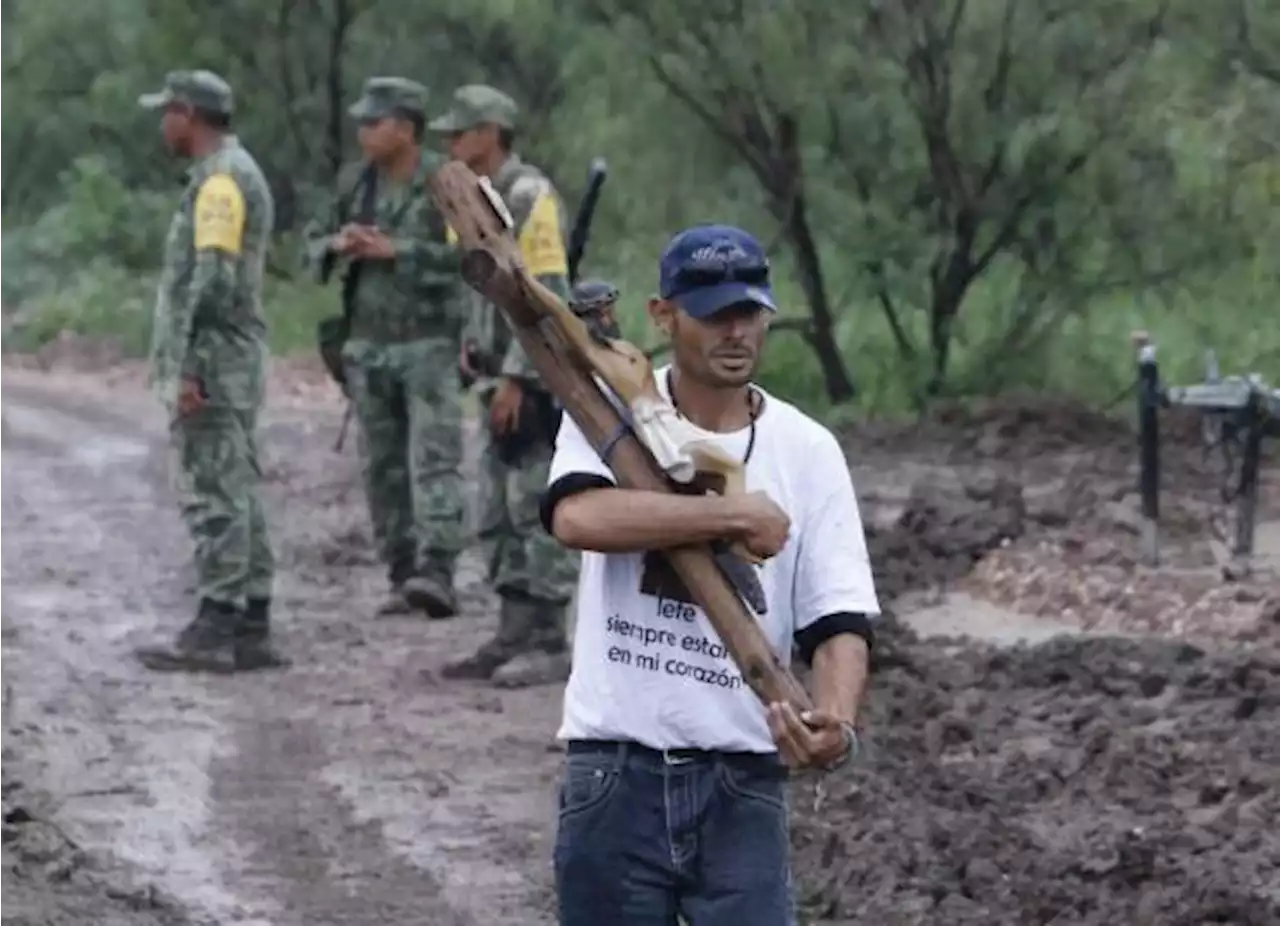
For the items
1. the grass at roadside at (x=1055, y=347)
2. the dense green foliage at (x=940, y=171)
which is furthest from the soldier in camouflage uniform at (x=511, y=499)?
the grass at roadside at (x=1055, y=347)

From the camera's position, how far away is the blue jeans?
170 inches

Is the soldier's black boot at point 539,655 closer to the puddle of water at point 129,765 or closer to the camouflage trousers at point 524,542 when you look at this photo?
the camouflage trousers at point 524,542

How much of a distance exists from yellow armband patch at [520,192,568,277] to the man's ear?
4.89 meters

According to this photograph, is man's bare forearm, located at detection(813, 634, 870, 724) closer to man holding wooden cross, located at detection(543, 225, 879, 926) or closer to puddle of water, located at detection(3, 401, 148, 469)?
man holding wooden cross, located at detection(543, 225, 879, 926)

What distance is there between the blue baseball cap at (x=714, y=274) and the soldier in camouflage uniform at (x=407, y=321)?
607cm

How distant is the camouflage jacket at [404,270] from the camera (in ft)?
34.1

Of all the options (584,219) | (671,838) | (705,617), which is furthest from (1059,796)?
(705,617)

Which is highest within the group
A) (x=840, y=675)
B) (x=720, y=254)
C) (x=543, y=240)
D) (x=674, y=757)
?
(x=543, y=240)

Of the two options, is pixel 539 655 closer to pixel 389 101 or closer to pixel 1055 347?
pixel 389 101

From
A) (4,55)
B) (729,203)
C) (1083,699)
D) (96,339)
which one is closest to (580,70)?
(729,203)

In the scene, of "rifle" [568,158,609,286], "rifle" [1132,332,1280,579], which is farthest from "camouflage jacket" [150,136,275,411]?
"rifle" [1132,332,1280,579]

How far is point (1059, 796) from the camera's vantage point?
7.73 meters

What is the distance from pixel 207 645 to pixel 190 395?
98 cm

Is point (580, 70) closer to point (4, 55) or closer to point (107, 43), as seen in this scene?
point (107, 43)
